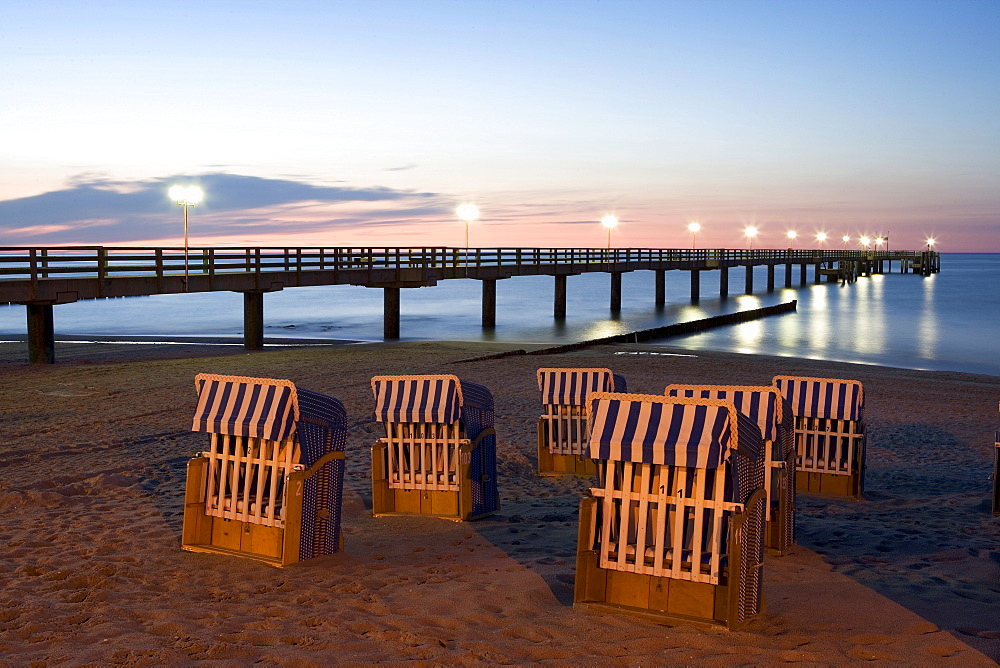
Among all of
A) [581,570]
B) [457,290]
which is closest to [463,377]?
[581,570]

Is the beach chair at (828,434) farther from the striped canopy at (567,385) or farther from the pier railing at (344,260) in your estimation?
the pier railing at (344,260)

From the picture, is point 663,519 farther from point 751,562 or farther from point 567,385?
point 567,385

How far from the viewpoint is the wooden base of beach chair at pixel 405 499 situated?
732 cm

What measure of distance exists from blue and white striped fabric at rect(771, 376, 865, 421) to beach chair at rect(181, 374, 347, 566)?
4.63 meters

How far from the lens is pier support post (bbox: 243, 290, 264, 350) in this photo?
2506 cm

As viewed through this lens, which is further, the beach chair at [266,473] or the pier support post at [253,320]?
the pier support post at [253,320]

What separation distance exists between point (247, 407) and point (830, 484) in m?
5.69

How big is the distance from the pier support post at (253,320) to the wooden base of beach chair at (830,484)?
1903 cm

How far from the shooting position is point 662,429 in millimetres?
4570

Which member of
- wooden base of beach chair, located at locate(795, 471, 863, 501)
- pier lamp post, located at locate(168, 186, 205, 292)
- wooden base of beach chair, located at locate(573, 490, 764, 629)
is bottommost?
wooden base of beach chair, located at locate(795, 471, 863, 501)

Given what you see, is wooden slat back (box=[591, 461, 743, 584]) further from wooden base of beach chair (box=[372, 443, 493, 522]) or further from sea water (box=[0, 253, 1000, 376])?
sea water (box=[0, 253, 1000, 376])

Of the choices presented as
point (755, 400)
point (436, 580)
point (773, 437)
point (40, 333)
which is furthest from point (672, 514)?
point (40, 333)

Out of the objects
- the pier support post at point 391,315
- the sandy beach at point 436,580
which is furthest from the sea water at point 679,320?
the sandy beach at point 436,580

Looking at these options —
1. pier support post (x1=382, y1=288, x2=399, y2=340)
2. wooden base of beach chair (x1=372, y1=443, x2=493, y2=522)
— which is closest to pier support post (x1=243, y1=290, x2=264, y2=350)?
pier support post (x1=382, y1=288, x2=399, y2=340)
